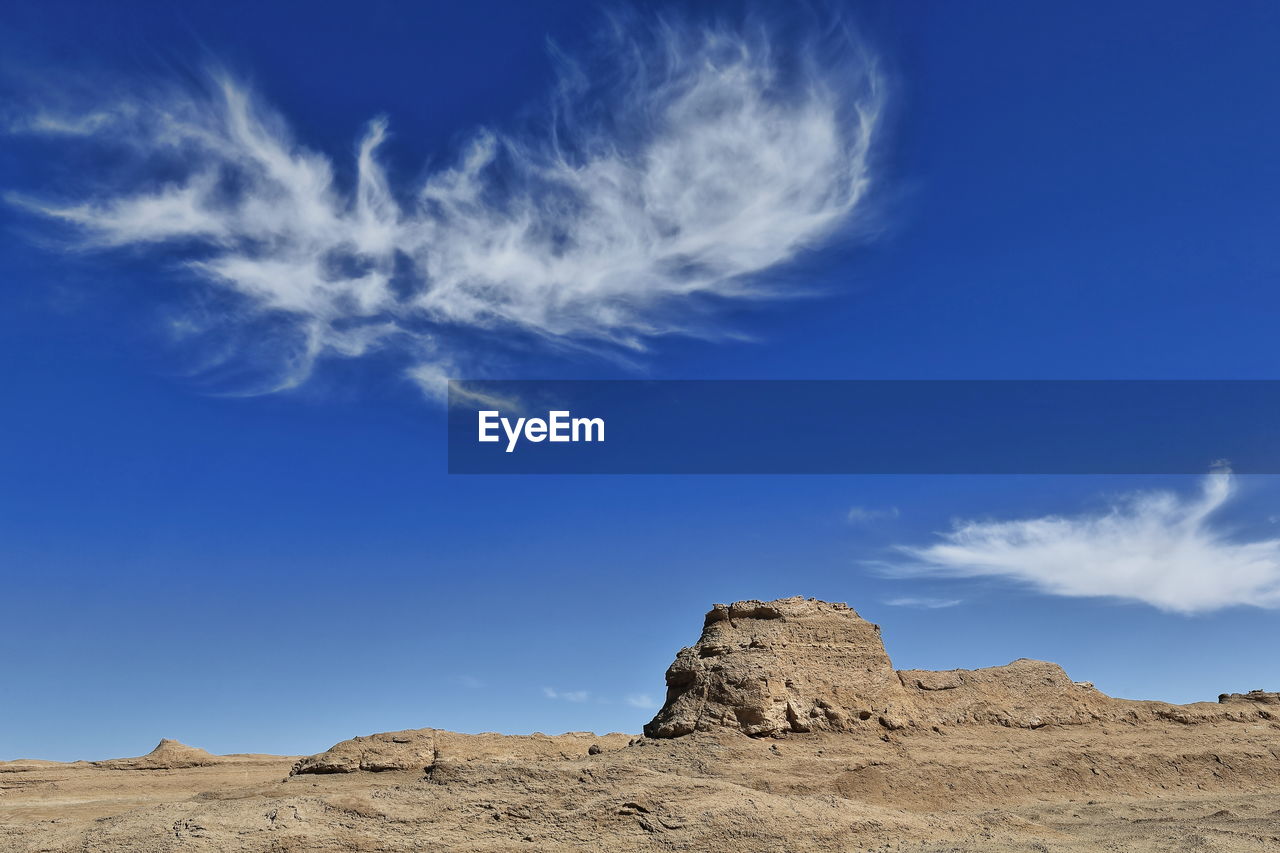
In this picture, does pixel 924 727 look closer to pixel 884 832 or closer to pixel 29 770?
pixel 884 832

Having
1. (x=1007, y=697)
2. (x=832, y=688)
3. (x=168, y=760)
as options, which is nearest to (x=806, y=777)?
(x=832, y=688)

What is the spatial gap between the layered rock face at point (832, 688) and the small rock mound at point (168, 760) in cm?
3107

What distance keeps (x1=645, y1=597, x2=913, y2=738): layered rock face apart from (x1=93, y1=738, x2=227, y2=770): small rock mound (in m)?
31.0

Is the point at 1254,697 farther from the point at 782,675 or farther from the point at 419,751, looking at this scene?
the point at 419,751

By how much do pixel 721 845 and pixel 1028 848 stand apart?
564cm

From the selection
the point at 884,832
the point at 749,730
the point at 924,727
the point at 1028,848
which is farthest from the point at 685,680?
the point at 1028,848

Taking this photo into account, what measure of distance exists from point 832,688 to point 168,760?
35426 millimetres

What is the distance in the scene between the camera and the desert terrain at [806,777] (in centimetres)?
1692

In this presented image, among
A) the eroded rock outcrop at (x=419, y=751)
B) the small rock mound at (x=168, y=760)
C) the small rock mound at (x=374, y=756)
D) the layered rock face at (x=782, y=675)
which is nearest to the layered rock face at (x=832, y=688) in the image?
the layered rock face at (x=782, y=675)

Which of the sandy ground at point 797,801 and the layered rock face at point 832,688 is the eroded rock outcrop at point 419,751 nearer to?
the sandy ground at point 797,801

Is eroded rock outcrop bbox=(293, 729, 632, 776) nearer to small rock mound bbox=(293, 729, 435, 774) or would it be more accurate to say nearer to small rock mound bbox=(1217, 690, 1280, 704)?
small rock mound bbox=(293, 729, 435, 774)

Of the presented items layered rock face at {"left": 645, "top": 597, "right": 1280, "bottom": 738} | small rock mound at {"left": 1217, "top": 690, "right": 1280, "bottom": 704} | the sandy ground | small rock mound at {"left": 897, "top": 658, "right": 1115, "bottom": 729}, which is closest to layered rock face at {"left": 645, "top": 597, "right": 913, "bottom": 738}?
layered rock face at {"left": 645, "top": 597, "right": 1280, "bottom": 738}

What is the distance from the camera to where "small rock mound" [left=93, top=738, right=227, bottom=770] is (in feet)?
144

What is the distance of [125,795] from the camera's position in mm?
37219
